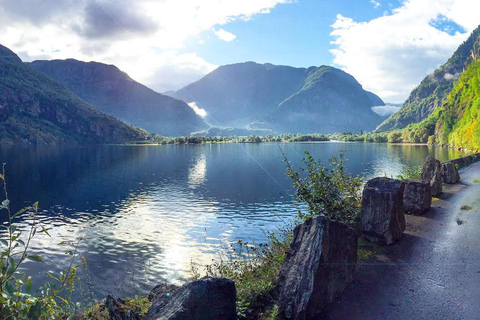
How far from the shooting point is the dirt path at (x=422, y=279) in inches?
325

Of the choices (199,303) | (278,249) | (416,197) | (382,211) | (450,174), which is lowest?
(278,249)

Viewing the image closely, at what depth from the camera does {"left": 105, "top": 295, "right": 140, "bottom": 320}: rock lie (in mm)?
7727

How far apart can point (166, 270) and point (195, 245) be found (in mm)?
4832

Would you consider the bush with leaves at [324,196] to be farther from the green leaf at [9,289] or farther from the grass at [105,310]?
the green leaf at [9,289]

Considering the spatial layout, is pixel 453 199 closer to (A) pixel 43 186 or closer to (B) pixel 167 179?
(B) pixel 167 179

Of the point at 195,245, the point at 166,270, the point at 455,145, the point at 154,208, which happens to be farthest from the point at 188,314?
the point at 455,145

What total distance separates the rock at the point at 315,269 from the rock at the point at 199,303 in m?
1.52

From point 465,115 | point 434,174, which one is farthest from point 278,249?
point 465,115

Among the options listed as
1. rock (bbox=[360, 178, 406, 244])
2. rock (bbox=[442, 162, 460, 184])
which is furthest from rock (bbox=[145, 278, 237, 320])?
rock (bbox=[442, 162, 460, 184])

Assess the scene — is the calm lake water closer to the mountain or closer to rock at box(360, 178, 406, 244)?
rock at box(360, 178, 406, 244)

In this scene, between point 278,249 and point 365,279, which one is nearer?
point 365,279

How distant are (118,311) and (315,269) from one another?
14.8 feet

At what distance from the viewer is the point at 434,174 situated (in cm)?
2253

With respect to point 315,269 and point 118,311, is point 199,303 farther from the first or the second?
point 315,269
